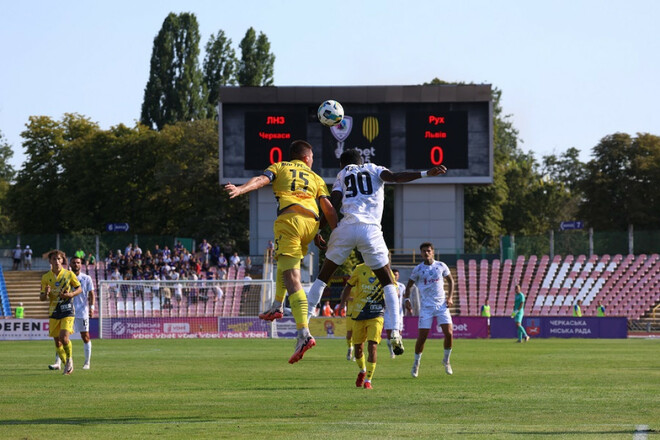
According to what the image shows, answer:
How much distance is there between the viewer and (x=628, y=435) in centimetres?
1045

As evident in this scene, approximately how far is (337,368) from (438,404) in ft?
27.7

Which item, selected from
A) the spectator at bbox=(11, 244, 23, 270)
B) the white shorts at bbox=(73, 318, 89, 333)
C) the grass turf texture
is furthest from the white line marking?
the spectator at bbox=(11, 244, 23, 270)

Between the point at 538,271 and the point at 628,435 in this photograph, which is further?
the point at 538,271

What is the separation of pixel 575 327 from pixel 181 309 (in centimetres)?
1709

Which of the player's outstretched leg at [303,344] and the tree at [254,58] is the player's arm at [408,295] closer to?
the player's outstretched leg at [303,344]

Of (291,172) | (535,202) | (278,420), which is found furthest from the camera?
(535,202)

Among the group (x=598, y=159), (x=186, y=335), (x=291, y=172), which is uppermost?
(x=598, y=159)

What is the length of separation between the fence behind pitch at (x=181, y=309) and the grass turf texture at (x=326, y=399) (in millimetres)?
17432

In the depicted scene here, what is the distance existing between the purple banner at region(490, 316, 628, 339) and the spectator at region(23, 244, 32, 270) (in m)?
26.9

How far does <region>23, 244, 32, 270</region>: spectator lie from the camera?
56122 mm

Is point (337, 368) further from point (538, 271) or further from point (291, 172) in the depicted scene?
point (538, 271)

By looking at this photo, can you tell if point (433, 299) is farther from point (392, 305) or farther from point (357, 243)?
point (357, 243)

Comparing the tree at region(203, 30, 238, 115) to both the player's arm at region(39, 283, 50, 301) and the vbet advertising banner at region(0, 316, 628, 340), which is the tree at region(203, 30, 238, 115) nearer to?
the vbet advertising banner at region(0, 316, 628, 340)

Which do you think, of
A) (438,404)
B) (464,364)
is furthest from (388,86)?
(438,404)
